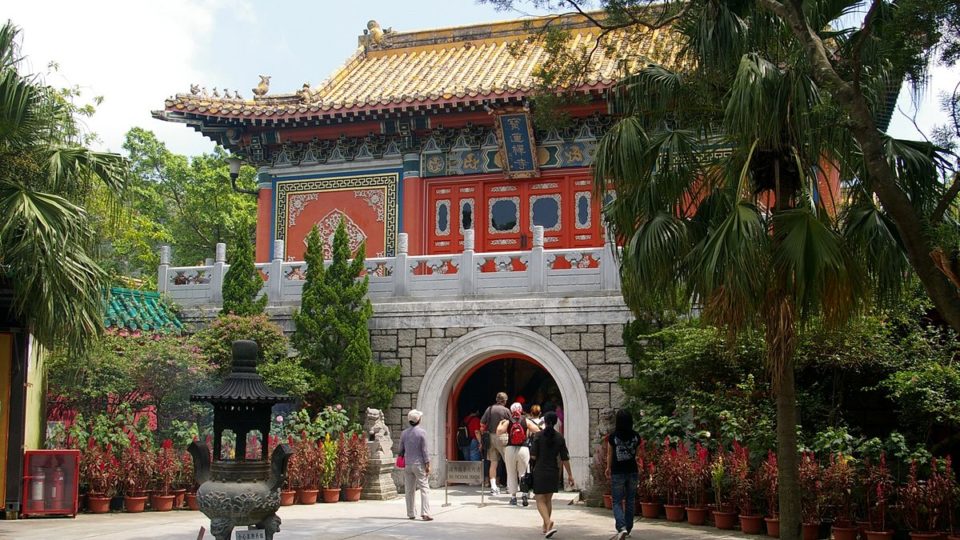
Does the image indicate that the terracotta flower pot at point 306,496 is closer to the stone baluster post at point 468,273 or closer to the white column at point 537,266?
the stone baluster post at point 468,273

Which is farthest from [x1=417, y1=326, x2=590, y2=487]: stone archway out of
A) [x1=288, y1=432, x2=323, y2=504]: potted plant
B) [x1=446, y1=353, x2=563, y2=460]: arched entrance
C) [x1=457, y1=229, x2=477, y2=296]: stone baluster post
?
[x1=288, y1=432, x2=323, y2=504]: potted plant

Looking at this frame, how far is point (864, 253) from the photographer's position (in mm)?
9227

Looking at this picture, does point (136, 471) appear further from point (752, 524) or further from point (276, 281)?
point (752, 524)

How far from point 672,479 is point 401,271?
256 inches

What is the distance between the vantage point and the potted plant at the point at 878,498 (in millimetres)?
10398

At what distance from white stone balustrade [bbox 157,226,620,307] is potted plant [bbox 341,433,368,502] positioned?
306cm

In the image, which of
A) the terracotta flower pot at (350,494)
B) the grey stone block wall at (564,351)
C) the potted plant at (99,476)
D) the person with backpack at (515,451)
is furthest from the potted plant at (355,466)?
the potted plant at (99,476)

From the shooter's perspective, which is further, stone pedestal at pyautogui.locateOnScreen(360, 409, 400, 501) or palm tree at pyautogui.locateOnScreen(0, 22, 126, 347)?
stone pedestal at pyautogui.locateOnScreen(360, 409, 400, 501)

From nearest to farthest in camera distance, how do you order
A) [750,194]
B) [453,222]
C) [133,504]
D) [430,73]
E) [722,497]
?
[750,194]
[722,497]
[133,504]
[453,222]
[430,73]

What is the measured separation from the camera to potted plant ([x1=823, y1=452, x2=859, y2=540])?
10625 mm

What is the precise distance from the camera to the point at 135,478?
13.3 meters

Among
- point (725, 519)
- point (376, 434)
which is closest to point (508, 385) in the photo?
point (376, 434)

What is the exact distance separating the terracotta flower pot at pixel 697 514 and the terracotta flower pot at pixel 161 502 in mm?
6502

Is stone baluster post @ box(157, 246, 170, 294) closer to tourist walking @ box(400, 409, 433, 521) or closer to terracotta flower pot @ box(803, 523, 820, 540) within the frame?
tourist walking @ box(400, 409, 433, 521)
